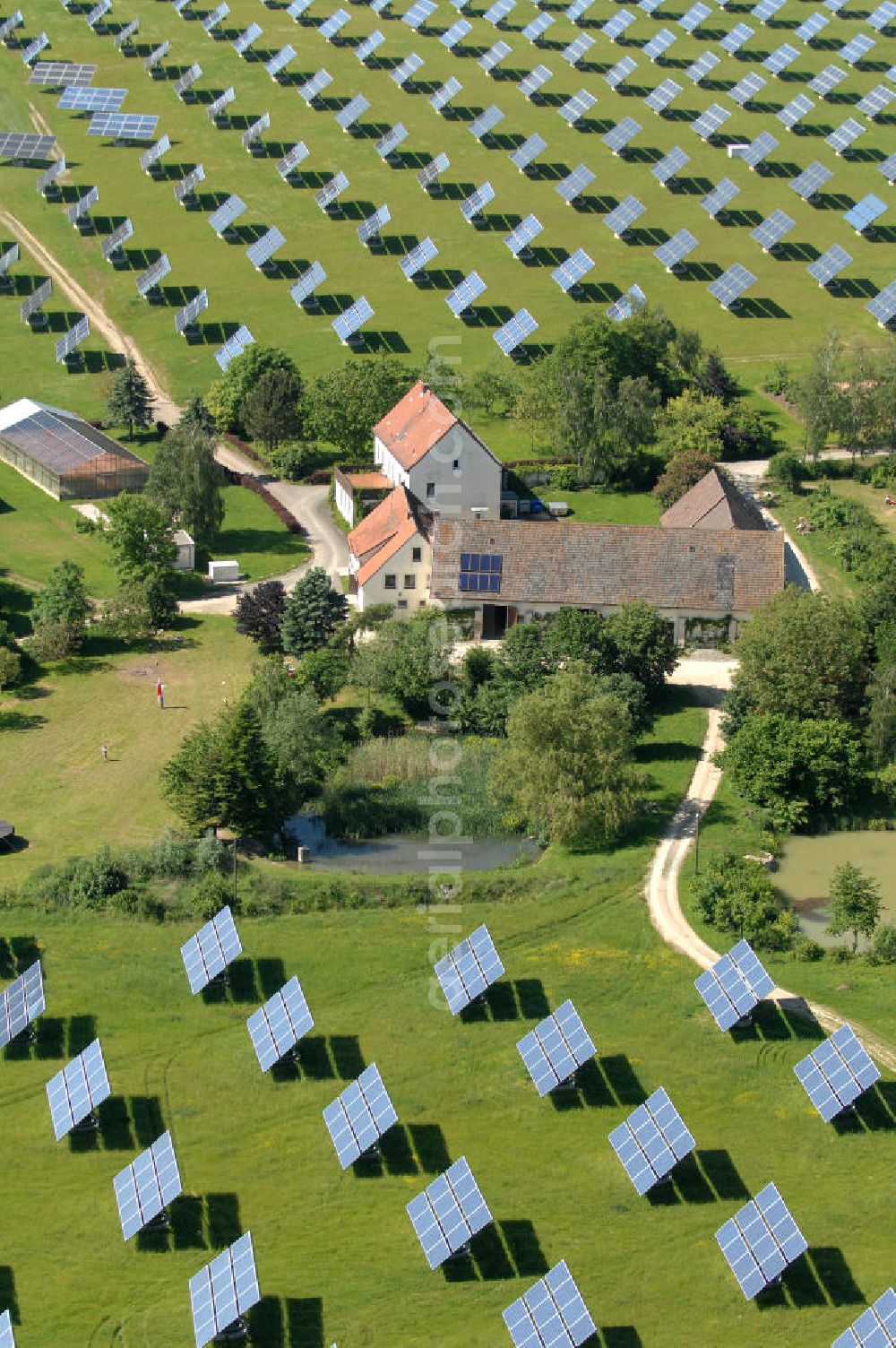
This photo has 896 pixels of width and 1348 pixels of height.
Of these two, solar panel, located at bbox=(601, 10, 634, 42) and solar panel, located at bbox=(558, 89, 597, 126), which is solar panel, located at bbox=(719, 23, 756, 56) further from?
solar panel, located at bbox=(558, 89, 597, 126)

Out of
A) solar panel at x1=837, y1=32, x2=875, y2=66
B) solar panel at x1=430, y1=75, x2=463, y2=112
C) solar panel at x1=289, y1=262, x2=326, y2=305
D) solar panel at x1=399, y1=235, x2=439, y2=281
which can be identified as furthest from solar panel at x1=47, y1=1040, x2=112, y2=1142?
solar panel at x1=837, y1=32, x2=875, y2=66

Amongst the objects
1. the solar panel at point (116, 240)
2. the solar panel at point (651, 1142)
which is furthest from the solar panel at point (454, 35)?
the solar panel at point (651, 1142)

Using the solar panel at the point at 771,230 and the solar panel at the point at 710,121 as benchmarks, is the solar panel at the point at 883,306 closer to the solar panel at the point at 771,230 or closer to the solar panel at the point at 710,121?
the solar panel at the point at 771,230

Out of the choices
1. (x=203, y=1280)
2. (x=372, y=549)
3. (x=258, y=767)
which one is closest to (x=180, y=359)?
(x=372, y=549)

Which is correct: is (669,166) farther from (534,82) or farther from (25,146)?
(25,146)

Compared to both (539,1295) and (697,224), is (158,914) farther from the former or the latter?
(697,224)
